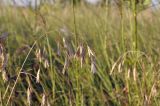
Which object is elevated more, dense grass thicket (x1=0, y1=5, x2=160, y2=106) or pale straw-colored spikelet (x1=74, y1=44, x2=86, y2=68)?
pale straw-colored spikelet (x1=74, y1=44, x2=86, y2=68)

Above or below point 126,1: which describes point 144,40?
below

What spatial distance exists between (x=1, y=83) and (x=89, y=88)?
1.16 feet

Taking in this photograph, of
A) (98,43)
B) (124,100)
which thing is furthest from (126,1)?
(98,43)

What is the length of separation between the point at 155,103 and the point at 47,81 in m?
0.50

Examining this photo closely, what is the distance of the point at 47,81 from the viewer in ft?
5.33

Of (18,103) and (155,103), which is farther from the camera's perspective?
(18,103)

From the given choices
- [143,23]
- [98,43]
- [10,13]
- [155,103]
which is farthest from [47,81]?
[10,13]

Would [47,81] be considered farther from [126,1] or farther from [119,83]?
[126,1]

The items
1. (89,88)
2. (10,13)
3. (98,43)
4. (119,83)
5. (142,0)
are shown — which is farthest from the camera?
(10,13)

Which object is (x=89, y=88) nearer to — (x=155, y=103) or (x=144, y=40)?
(x=155, y=103)

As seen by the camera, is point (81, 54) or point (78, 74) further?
point (78, 74)

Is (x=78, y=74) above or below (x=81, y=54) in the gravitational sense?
below

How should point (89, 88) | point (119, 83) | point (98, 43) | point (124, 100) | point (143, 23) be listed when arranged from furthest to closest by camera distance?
point (143, 23), point (98, 43), point (119, 83), point (89, 88), point (124, 100)

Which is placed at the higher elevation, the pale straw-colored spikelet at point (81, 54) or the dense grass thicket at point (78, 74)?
the pale straw-colored spikelet at point (81, 54)
